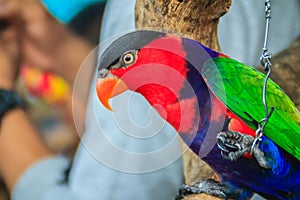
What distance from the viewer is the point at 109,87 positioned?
2.13ft

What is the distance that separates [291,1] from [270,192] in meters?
0.85

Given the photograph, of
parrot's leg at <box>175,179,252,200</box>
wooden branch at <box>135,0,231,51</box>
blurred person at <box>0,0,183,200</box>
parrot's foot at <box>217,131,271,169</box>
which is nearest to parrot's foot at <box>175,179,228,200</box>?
parrot's leg at <box>175,179,252,200</box>

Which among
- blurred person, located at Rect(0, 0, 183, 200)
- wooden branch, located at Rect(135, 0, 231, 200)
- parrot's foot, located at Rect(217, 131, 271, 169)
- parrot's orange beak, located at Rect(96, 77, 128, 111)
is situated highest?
wooden branch, located at Rect(135, 0, 231, 200)

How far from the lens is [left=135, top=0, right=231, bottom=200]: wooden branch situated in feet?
2.60

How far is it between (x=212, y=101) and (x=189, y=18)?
7.2 inches

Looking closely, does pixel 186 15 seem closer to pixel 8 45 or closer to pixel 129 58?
pixel 129 58

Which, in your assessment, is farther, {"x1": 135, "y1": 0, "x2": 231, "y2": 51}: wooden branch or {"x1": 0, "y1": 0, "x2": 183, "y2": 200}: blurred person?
{"x1": 0, "y1": 0, "x2": 183, "y2": 200}: blurred person

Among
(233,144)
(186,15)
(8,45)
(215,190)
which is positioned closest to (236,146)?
(233,144)

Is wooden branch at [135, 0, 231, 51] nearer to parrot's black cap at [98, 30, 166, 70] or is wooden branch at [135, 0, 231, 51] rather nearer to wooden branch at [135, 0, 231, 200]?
wooden branch at [135, 0, 231, 200]

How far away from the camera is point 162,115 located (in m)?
0.68

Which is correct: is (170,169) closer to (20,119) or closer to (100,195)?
(100,195)

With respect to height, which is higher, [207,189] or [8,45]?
[207,189]

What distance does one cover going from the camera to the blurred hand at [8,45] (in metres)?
1.54

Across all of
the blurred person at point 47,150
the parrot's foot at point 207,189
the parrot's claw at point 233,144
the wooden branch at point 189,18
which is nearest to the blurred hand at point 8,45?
the blurred person at point 47,150
